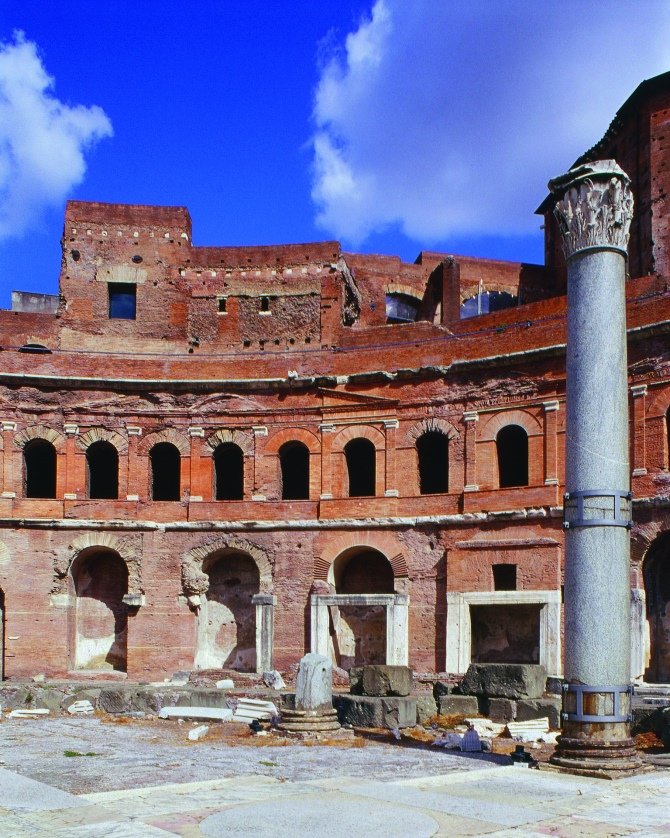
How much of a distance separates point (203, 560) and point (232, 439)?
279 centimetres

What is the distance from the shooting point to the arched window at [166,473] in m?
23.2

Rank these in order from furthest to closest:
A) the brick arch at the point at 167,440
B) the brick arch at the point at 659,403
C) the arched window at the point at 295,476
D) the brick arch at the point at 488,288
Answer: the brick arch at the point at 488,288 < the arched window at the point at 295,476 < the brick arch at the point at 167,440 < the brick arch at the point at 659,403

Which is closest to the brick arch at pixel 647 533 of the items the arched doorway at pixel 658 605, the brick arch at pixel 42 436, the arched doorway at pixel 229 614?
the arched doorway at pixel 658 605

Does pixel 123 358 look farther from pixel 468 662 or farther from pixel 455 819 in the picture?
pixel 455 819

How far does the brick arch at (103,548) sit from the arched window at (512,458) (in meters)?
8.10

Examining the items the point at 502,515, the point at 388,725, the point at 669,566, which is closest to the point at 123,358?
the point at 502,515

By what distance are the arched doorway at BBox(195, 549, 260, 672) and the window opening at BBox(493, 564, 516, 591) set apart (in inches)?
216

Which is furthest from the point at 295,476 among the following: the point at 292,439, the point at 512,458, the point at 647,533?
the point at 647,533

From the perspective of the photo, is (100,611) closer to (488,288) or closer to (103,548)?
(103,548)

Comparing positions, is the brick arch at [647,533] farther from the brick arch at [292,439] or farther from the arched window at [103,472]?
the arched window at [103,472]

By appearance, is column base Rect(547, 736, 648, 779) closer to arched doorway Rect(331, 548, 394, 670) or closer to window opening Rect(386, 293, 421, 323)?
arched doorway Rect(331, 548, 394, 670)

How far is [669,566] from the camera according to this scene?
17.8 metres

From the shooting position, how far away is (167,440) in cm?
2244

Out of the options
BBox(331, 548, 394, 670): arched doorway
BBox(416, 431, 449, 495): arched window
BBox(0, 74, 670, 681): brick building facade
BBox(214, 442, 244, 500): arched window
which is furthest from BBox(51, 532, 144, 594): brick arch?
BBox(416, 431, 449, 495): arched window
